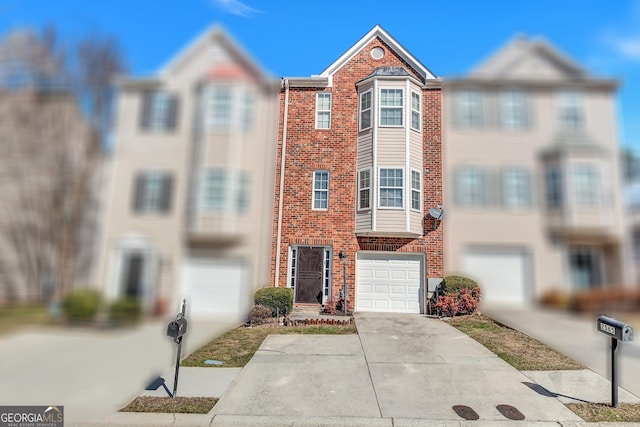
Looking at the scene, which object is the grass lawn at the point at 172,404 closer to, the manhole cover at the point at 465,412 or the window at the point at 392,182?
the manhole cover at the point at 465,412

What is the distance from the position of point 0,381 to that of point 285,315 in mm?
7077

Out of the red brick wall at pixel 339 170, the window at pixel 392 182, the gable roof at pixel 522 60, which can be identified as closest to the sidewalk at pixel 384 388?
the red brick wall at pixel 339 170

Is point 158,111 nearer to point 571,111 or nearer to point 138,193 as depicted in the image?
point 138,193

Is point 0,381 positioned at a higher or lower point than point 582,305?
lower

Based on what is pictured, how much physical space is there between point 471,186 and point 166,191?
1014 millimetres

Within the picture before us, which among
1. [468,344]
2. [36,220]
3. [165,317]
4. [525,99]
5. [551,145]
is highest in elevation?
[525,99]

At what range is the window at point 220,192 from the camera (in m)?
1.03

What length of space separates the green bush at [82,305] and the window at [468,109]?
1.35 meters

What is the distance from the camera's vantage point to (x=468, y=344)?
615 centimetres

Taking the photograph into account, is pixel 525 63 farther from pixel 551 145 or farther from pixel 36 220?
pixel 36 220

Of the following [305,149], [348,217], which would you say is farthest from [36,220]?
[348,217]

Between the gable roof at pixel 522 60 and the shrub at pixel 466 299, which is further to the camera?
the shrub at pixel 466 299

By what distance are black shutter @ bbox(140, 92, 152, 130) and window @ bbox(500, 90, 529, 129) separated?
1.20 m

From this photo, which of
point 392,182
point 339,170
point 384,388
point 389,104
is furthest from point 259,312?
point 389,104
